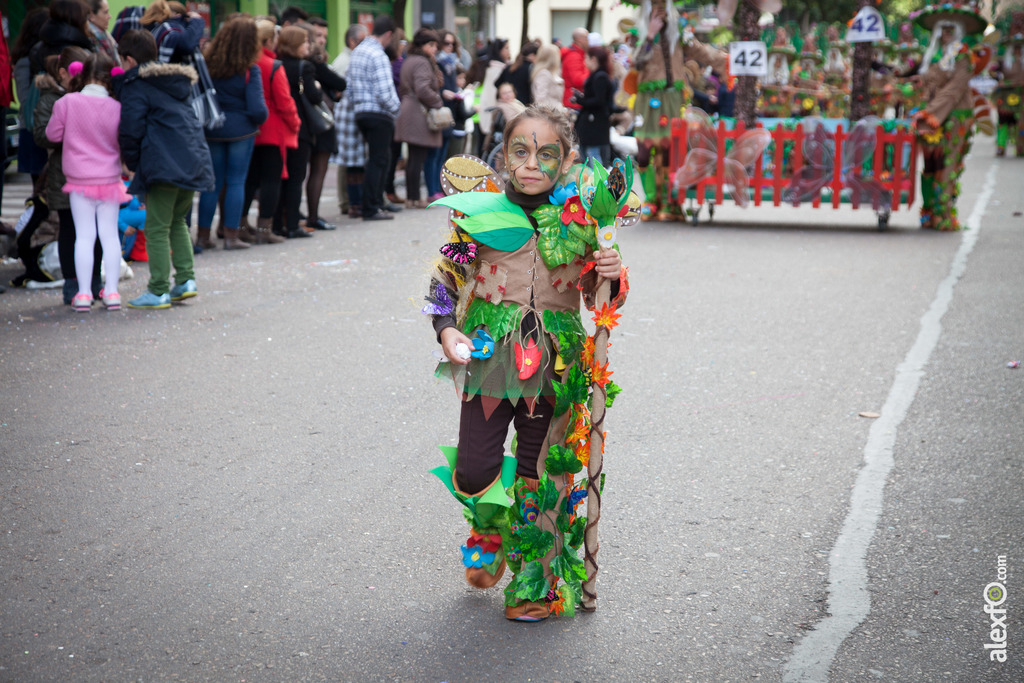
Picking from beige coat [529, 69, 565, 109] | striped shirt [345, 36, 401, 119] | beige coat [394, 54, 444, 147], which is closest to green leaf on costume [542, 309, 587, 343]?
striped shirt [345, 36, 401, 119]

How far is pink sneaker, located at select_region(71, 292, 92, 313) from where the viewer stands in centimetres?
729

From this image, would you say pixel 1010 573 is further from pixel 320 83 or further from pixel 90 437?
pixel 320 83

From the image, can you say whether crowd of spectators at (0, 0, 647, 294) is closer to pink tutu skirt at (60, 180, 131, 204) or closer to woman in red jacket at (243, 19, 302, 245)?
woman in red jacket at (243, 19, 302, 245)

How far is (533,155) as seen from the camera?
3.06 meters

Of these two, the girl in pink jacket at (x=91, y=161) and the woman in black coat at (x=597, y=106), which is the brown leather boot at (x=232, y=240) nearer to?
the girl in pink jacket at (x=91, y=161)

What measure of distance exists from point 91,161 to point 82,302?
0.95 meters

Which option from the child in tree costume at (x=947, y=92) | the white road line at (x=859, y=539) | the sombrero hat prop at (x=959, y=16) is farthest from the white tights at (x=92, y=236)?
the sombrero hat prop at (x=959, y=16)

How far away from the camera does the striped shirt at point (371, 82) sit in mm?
11508

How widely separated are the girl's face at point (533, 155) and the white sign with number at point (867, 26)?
11.1m

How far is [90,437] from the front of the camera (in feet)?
15.7

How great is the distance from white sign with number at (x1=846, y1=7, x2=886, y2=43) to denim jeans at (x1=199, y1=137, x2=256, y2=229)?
7.72m

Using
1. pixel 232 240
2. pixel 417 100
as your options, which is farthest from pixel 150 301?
pixel 417 100

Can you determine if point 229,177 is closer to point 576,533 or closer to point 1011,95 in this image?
point 576,533

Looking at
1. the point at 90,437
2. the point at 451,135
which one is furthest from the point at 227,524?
the point at 451,135
